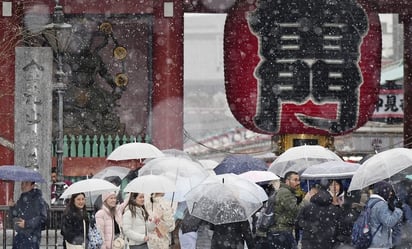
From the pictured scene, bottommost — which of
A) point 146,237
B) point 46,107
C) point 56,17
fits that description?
point 146,237

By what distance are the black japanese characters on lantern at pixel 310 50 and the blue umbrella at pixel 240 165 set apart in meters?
6.34

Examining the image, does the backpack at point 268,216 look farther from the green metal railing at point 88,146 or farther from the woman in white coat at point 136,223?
the green metal railing at point 88,146

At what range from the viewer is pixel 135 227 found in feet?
40.7

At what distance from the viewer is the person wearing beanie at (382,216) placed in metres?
11.6

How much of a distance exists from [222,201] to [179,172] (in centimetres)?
231

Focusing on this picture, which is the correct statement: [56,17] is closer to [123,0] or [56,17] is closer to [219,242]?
[219,242]

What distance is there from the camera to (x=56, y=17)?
1634cm

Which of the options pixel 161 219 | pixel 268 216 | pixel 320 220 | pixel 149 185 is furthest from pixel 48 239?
pixel 320 220

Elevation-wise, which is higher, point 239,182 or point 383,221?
point 239,182

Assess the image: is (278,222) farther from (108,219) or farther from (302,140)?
(302,140)

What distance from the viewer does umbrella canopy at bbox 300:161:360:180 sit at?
43.8ft

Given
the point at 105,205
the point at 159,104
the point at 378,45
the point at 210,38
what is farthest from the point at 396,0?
the point at 210,38

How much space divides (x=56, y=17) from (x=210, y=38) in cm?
7213

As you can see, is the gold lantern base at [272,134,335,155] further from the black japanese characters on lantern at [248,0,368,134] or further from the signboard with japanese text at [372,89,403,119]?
the signboard with japanese text at [372,89,403,119]
